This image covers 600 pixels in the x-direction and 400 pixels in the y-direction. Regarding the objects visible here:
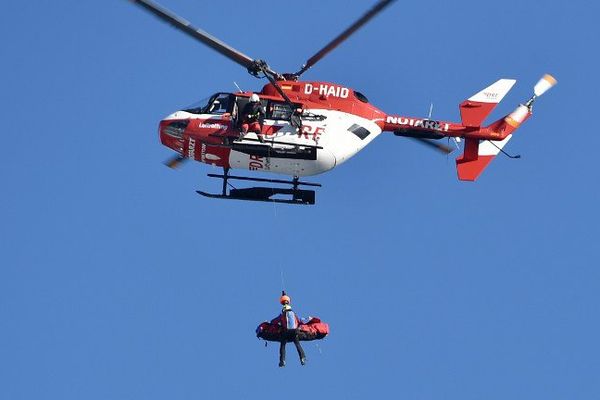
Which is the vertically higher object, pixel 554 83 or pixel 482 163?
pixel 554 83

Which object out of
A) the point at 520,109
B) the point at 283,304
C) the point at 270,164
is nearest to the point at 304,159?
the point at 270,164

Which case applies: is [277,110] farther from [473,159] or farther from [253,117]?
[473,159]

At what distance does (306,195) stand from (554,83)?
17.2 ft

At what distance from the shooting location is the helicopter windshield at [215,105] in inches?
908

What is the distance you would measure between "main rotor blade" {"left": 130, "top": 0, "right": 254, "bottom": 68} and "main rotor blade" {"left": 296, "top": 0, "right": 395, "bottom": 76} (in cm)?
115

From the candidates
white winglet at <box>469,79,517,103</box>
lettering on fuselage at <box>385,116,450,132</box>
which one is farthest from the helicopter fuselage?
white winglet at <box>469,79,517,103</box>

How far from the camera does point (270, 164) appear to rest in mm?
22562

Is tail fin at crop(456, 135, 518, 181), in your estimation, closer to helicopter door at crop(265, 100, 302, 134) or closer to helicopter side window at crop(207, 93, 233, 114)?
helicopter door at crop(265, 100, 302, 134)

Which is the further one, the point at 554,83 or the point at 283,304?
the point at 554,83

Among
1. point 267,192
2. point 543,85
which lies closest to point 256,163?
point 267,192

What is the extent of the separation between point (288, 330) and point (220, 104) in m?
4.32

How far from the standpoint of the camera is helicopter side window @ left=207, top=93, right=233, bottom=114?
2306 cm

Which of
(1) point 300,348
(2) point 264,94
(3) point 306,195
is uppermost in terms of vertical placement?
(2) point 264,94

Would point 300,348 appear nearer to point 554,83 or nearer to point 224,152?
point 224,152
